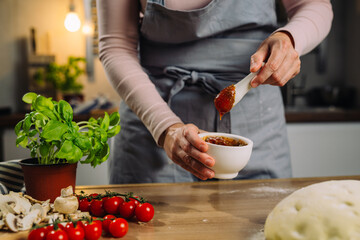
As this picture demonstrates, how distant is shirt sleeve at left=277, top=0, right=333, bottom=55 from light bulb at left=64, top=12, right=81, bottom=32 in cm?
302

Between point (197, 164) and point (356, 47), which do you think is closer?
point (197, 164)

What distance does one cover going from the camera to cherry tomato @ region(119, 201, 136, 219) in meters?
0.81

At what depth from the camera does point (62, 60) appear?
13.8ft

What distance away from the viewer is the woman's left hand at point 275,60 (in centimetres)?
92

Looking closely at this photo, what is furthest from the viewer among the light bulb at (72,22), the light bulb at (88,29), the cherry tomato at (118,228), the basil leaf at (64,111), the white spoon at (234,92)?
the light bulb at (88,29)

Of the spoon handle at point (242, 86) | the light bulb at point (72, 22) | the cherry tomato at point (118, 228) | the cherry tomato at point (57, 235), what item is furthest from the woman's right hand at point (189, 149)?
the light bulb at point (72, 22)

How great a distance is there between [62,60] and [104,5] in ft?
10.6

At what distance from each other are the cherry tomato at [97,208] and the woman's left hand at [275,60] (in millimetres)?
468

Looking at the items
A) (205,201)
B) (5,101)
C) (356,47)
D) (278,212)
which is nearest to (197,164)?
(205,201)

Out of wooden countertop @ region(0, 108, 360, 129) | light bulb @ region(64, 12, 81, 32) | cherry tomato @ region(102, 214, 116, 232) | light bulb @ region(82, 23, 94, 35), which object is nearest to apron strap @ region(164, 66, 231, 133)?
cherry tomato @ region(102, 214, 116, 232)

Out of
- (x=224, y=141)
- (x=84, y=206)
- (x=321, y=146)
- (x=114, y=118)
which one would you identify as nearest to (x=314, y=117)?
(x=321, y=146)

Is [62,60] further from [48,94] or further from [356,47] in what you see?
[356,47]

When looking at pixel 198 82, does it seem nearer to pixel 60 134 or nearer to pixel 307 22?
pixel 307 22

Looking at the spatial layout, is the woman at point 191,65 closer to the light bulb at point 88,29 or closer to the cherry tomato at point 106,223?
the cherry tomato at point 106,223
